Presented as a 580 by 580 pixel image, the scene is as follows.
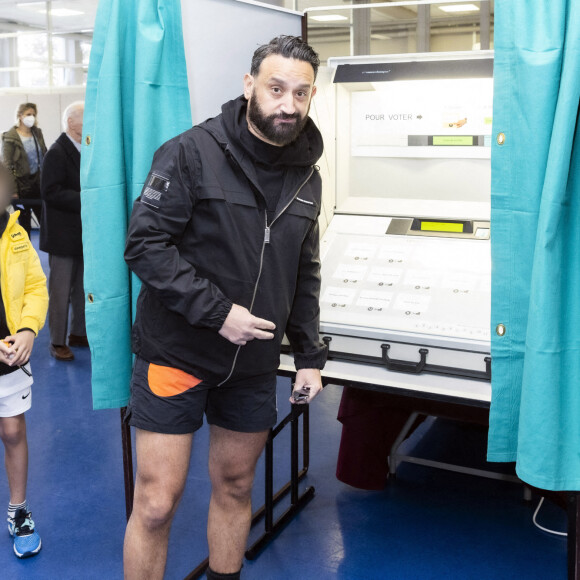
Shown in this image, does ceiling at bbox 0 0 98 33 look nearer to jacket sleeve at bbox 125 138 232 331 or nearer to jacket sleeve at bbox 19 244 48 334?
jacket sleeve at bbox 19 244 48 334

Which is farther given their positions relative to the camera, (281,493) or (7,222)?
(281,493)

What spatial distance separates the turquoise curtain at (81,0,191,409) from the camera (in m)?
1.95

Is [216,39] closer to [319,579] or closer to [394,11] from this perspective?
[319,579]

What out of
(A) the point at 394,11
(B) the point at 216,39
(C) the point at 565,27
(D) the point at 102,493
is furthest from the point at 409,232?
(A) the point at 394,11

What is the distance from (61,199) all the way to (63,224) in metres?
0.18

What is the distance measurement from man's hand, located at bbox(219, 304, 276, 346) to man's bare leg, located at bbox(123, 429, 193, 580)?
1.06 ft

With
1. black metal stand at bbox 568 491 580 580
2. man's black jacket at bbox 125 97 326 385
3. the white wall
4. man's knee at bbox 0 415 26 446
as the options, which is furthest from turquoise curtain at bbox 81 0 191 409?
the white wall

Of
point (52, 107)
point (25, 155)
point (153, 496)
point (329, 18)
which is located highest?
point (329, 18)

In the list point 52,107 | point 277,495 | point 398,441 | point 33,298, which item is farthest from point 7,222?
point 52,107

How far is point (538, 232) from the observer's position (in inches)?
60.6

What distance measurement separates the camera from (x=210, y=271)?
1.74 metres

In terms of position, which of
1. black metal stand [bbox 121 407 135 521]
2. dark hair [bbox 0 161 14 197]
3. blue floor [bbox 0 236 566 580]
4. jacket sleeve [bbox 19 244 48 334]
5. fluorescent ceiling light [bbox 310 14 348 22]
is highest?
fluorescent ceiling light [bbox 310 14 348 22]

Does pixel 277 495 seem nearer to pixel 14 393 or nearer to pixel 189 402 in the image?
pixel 14 393

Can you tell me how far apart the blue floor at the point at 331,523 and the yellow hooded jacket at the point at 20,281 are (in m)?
0.77
